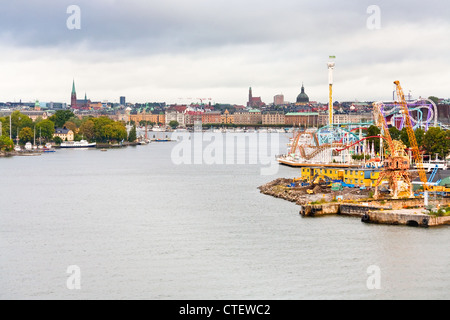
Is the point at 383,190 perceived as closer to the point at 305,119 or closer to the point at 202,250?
the point at 202,250

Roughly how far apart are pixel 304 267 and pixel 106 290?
4.57 metres

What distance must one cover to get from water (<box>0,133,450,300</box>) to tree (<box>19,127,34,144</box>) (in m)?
44.4

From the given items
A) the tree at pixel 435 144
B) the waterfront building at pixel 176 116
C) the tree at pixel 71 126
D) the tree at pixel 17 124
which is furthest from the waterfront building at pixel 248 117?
the tree at pixel 435 144

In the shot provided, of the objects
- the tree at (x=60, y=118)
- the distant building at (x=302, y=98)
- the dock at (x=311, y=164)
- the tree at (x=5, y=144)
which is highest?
the distant building at (x=302, y=98)

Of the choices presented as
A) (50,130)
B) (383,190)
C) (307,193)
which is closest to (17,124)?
(50,130)

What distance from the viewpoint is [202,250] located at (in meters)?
19.6

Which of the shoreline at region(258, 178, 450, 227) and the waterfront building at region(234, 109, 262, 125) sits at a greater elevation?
the waterfront building at region(234, 109, 262, 125)

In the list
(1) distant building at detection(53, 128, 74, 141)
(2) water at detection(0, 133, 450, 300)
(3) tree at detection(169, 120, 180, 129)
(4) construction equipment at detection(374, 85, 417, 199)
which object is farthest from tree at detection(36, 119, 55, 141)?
(3) tree at detection(169, 120, 180, 129)

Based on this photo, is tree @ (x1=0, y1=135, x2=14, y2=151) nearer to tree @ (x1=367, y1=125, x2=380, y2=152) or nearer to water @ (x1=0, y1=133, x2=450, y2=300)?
tree @ (x1=367, y1=125, x2=380, y2=152)

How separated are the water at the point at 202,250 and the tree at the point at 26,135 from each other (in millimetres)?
44450

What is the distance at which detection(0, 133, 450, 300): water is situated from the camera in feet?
52.4

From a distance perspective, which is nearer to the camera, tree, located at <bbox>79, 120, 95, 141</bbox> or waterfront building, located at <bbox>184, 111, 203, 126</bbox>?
tree, located at <bbox>79, 120, 95, 141</bbox>

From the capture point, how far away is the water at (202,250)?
16.0 m

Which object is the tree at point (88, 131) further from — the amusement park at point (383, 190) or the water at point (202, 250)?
the water at point (202, 250)
